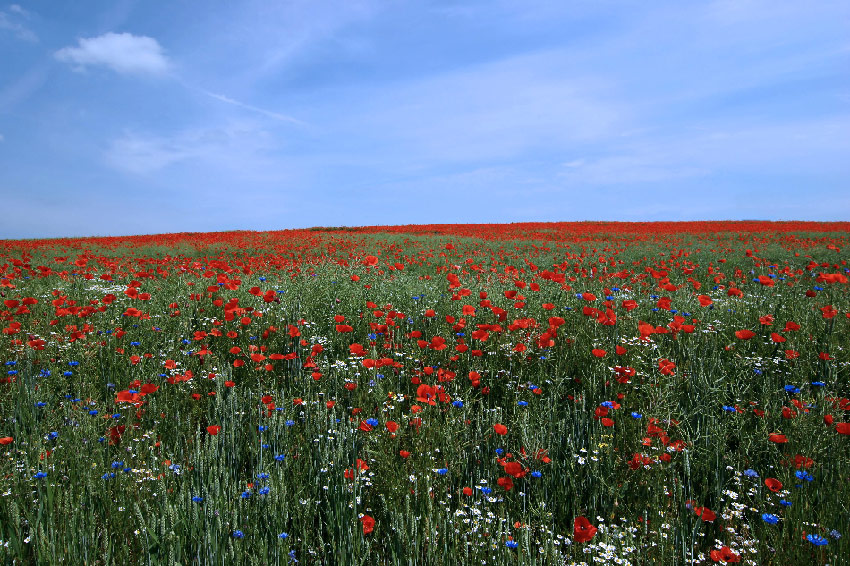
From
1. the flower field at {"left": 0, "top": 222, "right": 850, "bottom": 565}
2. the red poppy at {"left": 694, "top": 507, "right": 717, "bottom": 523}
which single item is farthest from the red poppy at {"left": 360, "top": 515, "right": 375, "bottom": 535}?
the red poppy at {"left": 694, "top": 507, "right": 717, "bottom": 523}

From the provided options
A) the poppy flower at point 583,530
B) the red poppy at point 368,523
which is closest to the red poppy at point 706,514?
the poppy flower at point 583,530

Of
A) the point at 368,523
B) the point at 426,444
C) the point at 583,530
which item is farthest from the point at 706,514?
the point at 368,523

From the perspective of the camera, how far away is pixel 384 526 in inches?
91.7

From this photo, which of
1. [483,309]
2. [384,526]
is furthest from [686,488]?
[483,309]

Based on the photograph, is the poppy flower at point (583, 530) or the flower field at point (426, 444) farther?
the flower field at point (426, 444)

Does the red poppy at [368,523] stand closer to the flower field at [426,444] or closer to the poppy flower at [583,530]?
the flower field at [426,444]

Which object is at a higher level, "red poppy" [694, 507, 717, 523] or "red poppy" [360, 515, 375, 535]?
"red poppy" [360, 515, 375, 535]

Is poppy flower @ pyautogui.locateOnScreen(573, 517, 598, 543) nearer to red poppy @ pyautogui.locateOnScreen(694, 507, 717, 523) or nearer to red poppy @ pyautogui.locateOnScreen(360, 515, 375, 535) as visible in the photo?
red poppy @ pyautogui.locateOnScreen(694, 507, 717, 523)

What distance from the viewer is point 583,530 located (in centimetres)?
201

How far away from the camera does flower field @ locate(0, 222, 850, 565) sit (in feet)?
6.97

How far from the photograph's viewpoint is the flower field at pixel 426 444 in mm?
2123

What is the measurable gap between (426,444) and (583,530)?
1020 mm

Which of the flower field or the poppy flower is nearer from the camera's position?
the poppy flower

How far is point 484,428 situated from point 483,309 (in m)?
2.50
